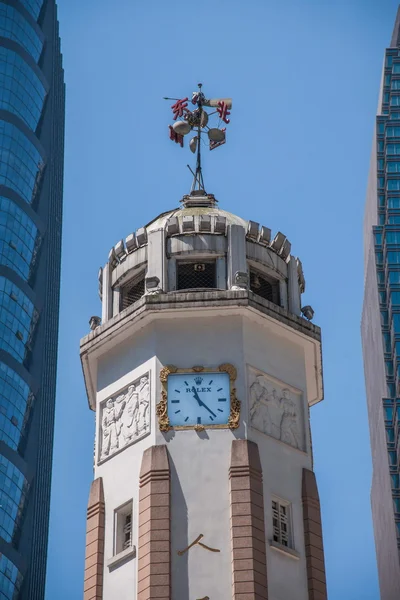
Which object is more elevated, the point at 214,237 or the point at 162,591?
the point at 214,237

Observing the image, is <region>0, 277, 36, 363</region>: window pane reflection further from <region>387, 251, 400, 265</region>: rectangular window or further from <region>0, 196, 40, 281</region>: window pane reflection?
<region>387, 251, 400, 265</region>: rectangular window

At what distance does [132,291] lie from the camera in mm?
47344

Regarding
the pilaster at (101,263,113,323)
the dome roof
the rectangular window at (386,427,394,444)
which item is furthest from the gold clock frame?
the rectangular window at (386,427,394,444)

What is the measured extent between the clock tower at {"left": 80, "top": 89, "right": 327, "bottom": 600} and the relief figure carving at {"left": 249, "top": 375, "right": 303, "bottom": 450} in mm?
44

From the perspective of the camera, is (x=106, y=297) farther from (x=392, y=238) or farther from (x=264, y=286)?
(x=392, y=238)

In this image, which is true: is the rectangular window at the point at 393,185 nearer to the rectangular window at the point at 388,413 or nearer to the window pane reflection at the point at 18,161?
the rectangular window at the point at 388,413

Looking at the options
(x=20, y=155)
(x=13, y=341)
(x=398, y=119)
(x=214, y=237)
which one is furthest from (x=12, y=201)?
(x=214, y=237)

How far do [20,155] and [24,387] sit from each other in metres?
23.1

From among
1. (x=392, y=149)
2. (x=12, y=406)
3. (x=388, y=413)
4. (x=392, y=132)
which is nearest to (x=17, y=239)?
(x=12, y=406)

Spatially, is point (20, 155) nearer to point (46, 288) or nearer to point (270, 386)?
point (46, 288)

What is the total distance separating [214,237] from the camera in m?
46.8

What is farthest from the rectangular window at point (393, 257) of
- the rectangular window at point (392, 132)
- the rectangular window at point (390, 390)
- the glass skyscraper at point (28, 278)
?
the glass skyscraper at point (28, 278)

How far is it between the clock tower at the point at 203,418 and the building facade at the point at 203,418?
0.04 metres

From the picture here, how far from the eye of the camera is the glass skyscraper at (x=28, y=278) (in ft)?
424
